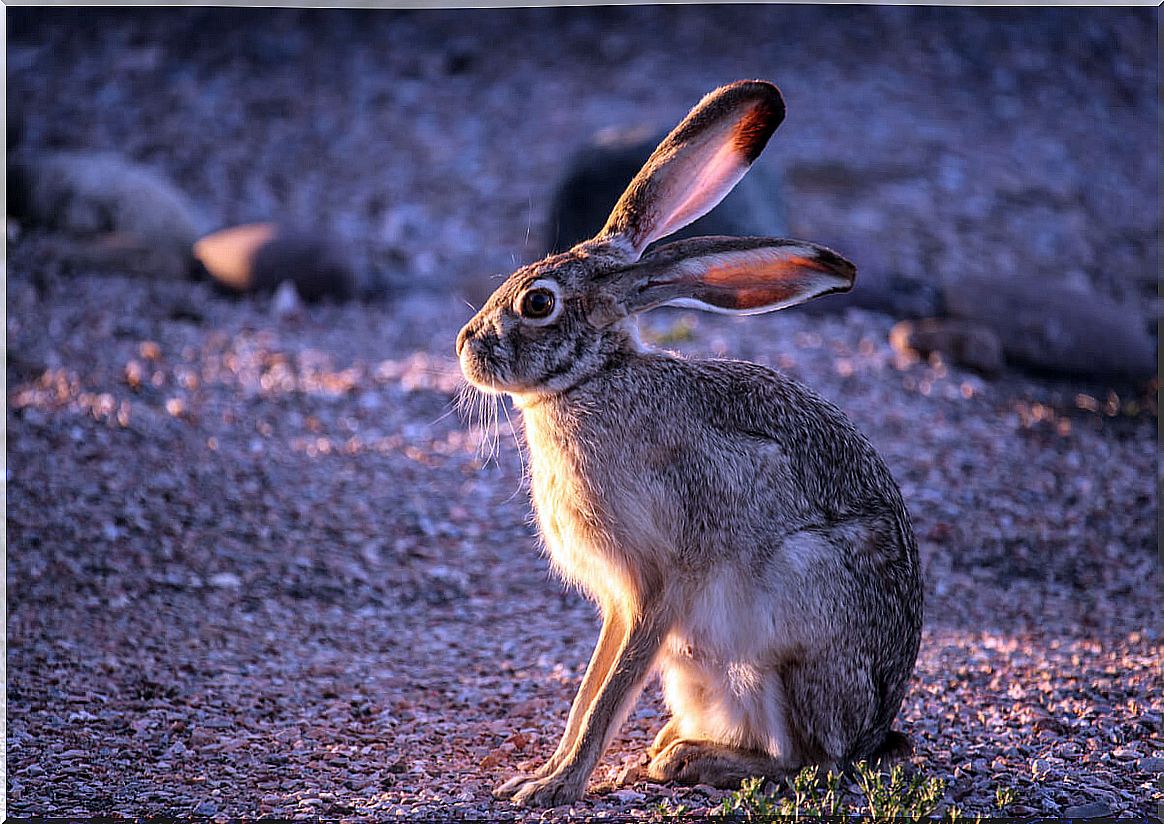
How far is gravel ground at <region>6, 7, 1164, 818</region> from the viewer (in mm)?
4789

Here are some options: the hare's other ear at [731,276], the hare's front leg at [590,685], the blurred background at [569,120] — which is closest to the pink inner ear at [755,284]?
the hare's other ear at [731,276]

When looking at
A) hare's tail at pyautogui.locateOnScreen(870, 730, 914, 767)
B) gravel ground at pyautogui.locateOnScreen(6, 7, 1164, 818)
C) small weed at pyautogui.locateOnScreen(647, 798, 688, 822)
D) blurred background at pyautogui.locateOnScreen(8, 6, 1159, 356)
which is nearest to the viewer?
small weed at pyautogui.locateOnScreen(647, 798, 688, 822)

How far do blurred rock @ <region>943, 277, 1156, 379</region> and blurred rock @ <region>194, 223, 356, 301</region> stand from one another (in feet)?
14.9

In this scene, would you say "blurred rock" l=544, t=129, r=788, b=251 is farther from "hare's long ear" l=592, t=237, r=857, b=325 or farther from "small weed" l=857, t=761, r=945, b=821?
"small weed" l=857, t=761, r=945, b=821

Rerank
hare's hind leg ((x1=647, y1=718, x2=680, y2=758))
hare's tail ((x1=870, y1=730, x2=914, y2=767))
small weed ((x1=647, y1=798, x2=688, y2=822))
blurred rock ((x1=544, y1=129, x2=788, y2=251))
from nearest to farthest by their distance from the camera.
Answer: small weed ((x1=647, y1=798, x2=688, y2=822)), hare's tail ((x1=870, y1=730, x2=914, y2=767)), hare's hind leg ((x1=647, y1=718, x2=680, y2=758)), blurred rock ((x1=544, y1=129, x2=788, y2=251))

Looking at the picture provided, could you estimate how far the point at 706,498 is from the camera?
411cm

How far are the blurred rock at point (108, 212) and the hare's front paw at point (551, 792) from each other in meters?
Answer: 6.77

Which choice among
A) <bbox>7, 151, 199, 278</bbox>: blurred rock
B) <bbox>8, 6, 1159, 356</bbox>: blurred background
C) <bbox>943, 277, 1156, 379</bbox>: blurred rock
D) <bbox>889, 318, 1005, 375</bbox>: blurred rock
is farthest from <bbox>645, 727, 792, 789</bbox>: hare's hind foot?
<bbox>7, 151, 199, 278</bbox>: blurred rock

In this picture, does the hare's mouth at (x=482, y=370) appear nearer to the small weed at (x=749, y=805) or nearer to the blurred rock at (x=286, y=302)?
the small weed at (x=749, y=805)

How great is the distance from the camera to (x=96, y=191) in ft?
32.4

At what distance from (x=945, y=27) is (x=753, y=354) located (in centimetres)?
460

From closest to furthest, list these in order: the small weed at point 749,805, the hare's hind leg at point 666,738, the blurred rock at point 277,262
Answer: the small weed at point 749,805, the hare's hind leg at point 666,738, the blurred rock at point 277,262

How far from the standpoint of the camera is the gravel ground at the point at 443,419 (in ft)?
15.7

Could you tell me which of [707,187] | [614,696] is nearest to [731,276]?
[707,187]
